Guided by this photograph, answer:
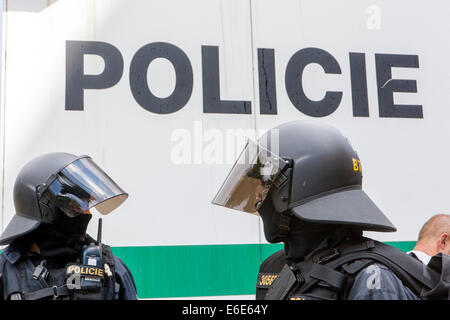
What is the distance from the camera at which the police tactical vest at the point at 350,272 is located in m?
1.34

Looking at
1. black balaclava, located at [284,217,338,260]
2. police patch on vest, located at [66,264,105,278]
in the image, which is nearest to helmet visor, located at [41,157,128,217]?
police patch on vest, located at [66,264,105,278]

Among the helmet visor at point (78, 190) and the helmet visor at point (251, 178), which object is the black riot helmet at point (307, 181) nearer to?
the helmet visor at point (251, 178)

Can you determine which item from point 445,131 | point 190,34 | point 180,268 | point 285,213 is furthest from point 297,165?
point 445,131

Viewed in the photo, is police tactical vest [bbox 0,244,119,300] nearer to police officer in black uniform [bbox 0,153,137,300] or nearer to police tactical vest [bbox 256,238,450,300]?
police officer in black uniform [bbox 0,153,137,300]

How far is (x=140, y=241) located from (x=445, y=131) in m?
1.54

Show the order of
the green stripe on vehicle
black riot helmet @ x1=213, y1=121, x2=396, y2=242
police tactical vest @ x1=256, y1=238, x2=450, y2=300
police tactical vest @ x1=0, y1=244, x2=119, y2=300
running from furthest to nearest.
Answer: the green stripe on vehicle → police tactical vest @ x1=0, y1=244, x2=119, y2=300 → black riot helmet @ x1=213, y1=121, x2=396, y2=242 → police tactical vest @ x1=256, y1=238, x2=450, y2=300

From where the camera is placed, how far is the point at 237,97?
8.39ft

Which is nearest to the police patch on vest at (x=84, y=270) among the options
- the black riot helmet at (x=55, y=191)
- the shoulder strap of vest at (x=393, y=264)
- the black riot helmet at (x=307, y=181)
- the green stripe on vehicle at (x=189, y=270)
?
the black riot helmet at (x=55, y=191)

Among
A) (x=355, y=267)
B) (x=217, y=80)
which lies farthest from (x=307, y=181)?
(x=217, y=80)

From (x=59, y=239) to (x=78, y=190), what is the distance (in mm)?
184

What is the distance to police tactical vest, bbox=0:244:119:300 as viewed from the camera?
1.82 metres

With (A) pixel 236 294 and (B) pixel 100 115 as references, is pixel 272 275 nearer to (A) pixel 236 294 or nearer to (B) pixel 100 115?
(A) pixel 236 294

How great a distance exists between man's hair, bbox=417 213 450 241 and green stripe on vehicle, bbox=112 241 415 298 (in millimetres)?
789

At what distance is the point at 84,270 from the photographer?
187 centimetres
